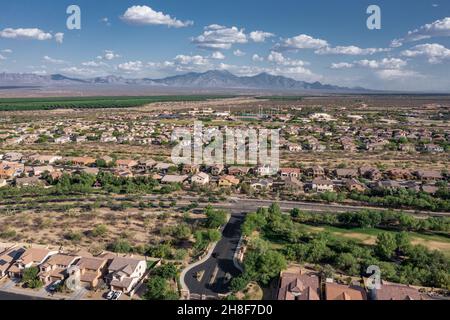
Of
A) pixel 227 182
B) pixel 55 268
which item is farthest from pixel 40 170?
pixel 55 268

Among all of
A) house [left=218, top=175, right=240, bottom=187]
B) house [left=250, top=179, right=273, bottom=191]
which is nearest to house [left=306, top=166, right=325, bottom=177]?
house [left=250, top=179, right=273, bottom=191]

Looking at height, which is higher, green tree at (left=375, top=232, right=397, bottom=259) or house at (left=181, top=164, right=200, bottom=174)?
house at (left=181, top=164, right=200, bottom=174)

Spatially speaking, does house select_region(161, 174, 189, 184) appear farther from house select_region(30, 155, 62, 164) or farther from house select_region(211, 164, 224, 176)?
house select_region(30, 155, 62, 164)

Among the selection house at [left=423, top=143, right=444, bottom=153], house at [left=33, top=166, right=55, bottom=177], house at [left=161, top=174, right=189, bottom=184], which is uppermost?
house at [left=423, top=143, right=444, bottom=153]

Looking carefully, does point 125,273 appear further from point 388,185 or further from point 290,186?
point 388,185

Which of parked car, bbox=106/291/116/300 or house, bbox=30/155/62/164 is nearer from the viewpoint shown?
parked car, bbox=106/291/116/300
